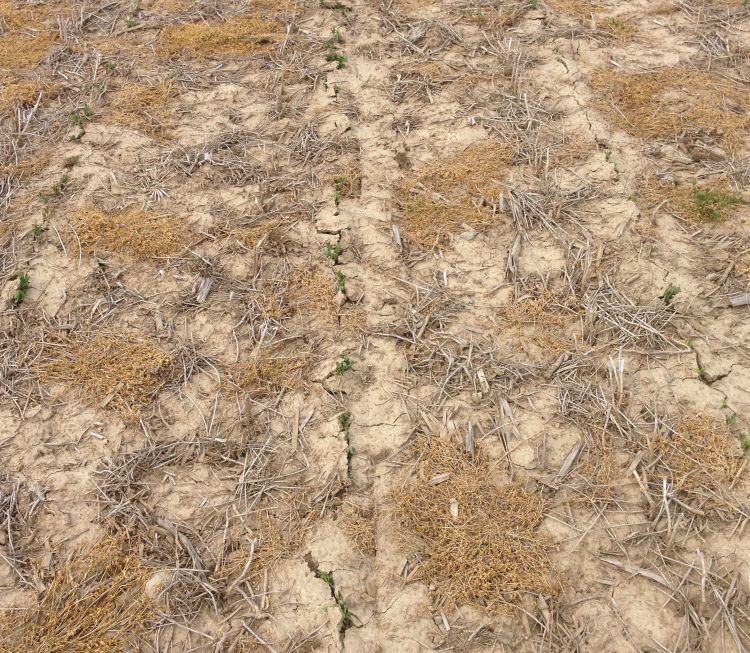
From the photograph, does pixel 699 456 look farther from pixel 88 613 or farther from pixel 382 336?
pixel 88 613

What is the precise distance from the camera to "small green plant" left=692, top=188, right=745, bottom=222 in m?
3.92

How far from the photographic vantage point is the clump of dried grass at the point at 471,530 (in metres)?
2.65

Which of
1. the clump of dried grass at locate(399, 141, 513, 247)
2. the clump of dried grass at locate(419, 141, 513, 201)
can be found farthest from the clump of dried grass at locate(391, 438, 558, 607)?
the clump of dried grass at locate(419, 141, 513, 201)

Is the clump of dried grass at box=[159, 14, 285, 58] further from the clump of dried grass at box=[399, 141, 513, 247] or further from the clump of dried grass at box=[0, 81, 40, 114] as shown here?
the clump of dried grass at box=[399, 141, 513, 247]

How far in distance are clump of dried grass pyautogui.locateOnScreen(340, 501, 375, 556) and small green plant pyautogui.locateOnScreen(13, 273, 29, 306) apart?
7.96 feet

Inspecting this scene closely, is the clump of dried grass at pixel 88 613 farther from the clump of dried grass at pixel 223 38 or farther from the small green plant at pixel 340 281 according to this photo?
the clump of dried grass at pixel 223 38

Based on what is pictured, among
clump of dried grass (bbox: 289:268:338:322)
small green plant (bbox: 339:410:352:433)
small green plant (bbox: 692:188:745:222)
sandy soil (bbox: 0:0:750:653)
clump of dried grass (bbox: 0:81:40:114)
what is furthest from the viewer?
clump of dried grass (bbox: 0:81:40:114)

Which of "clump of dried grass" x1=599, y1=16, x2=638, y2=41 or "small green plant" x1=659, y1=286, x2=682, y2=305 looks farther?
"clump of dried grass" x1=599, y1=16, x2=638, y2=41

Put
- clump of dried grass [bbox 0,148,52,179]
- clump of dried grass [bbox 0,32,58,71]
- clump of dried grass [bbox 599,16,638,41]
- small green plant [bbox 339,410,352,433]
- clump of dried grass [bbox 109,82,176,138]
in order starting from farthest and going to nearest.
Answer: clump of dried grass [bbox 0,32,58,71], clump of dried grass [bbox 599,16,638,41], clump of dried grass [bbox 109,82,176,138], clump of dried grass [bbox 0,148,52,179], small green plant [bbox 339,410,352,433]

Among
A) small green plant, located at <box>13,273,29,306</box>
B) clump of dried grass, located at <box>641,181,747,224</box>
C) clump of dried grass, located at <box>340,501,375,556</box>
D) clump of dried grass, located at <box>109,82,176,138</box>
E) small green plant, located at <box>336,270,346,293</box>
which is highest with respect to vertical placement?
clump of dried grass, located at <box>109,82,176,138</box>

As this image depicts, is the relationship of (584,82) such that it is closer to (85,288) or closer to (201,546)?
(85,288)

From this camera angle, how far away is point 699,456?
295 cm

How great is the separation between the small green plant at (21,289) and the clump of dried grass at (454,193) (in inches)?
96.8

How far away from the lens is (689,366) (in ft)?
10.8
